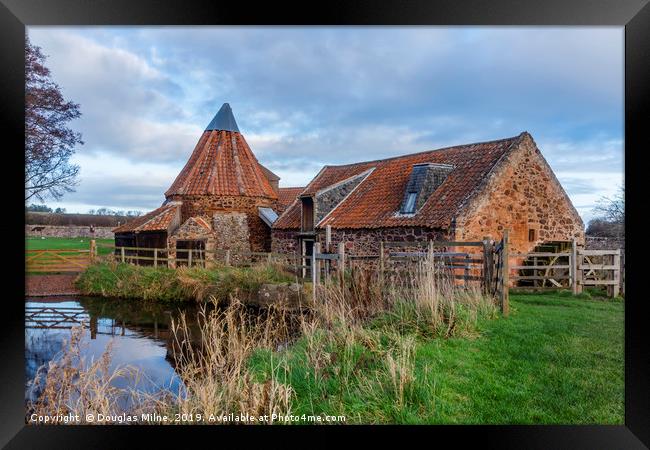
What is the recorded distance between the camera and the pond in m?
4.93

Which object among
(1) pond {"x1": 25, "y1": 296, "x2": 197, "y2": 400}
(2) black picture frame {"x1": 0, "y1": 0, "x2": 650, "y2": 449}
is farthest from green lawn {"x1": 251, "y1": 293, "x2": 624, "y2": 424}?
(1) pond {"x1": 25, "y1": 296, "x2": 197, "y2": 400}

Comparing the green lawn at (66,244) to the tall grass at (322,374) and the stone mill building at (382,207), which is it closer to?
the stone mill building at (382,207)

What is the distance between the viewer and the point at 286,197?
14180mm

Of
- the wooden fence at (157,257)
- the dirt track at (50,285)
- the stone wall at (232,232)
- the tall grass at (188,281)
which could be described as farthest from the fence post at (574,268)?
the dirt track at (50,285)

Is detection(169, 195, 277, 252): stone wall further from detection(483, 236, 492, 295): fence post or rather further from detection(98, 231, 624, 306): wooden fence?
detection(483, 236, 492, 295): fence post

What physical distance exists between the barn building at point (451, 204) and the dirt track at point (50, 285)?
6.20 meters

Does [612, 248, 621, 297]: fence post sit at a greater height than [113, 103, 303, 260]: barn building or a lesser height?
lesser

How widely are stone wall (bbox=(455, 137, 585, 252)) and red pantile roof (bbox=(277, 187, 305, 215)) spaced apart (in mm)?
5662

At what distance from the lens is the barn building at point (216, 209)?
9.07m

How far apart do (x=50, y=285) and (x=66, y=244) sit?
0.88 meters

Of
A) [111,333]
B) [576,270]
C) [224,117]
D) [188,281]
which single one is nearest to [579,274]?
[576,270]
